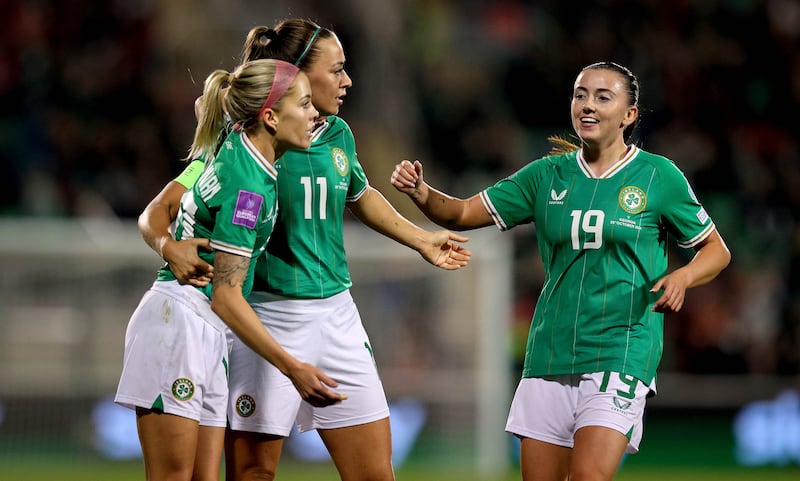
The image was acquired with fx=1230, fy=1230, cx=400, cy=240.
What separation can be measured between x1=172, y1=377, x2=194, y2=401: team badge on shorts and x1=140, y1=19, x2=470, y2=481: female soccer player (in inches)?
18.6

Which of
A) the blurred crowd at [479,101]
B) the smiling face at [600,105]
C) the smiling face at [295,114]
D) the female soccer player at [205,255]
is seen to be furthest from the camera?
the blurred crowd at [479,101]

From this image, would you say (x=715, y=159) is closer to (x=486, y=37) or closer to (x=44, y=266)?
(x=486, y=37)

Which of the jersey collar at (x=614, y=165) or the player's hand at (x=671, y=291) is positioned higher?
the jersey collar at (x=614, y=165)

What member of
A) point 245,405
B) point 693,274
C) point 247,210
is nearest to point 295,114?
point 247,210

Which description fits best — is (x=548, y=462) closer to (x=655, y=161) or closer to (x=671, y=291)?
(x=671, y=291)

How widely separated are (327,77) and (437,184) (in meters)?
8.90

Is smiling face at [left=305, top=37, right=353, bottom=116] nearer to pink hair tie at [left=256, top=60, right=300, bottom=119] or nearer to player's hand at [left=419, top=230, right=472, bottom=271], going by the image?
pink hair tie at [left=256, top=60, right=300, bottom=119]

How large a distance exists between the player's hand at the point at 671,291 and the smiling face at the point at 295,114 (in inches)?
57.6

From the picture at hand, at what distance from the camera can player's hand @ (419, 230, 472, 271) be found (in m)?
5.09

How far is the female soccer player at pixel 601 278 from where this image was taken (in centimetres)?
487

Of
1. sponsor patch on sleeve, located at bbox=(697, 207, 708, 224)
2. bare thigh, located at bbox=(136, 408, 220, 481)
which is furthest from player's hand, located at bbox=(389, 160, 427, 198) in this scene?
bare thigh, located at bbox=(136, 408, 220, 481)

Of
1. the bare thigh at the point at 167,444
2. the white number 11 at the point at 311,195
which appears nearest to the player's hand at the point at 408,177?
the white number 11 at the point at 311,195

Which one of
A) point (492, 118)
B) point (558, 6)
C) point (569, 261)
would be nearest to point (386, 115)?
point (492, 118)

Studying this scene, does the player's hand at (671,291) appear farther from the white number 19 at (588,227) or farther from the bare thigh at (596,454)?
the bare thigh at (596,454)
